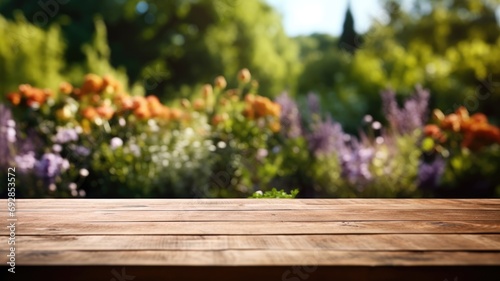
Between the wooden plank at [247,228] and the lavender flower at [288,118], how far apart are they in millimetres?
3382

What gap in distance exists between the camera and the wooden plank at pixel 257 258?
3.31 ft

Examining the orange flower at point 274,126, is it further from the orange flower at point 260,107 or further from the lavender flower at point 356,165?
the lavender flower at point 356,165

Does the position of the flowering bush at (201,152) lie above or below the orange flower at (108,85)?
below

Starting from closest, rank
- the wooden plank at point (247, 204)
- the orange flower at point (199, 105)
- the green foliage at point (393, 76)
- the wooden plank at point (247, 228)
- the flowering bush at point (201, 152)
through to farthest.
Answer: the wooden plank at point (247, 228) → the wooden plank at point (247, 204) → the flowering bush at point (201, 152) → the orange flower at point (199, 105) → the green foliage at point (393, 76)

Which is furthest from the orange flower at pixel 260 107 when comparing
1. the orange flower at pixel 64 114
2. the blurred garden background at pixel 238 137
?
the orange flower at pixel 64 114

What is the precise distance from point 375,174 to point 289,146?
28.5 inches

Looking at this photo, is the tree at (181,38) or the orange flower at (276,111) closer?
the orange flower at (276,111)

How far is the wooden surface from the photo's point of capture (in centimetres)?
100

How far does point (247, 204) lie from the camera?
6.12 feet

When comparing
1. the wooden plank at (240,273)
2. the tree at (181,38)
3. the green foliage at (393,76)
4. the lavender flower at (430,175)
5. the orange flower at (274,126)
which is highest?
the tree at (181,38)

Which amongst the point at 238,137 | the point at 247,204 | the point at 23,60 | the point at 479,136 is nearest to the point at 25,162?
the point at 238,137

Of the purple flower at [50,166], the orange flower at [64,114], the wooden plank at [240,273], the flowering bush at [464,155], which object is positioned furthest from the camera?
the flowering bush at [464,155]

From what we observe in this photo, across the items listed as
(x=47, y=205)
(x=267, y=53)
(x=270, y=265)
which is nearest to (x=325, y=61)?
(x=267, y=53)

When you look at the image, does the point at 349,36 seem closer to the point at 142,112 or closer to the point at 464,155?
the point at 464,155
